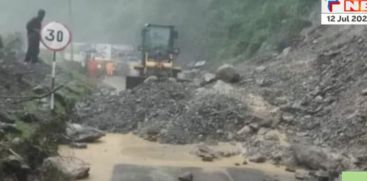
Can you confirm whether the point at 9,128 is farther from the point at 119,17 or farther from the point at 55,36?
the point at 119,17

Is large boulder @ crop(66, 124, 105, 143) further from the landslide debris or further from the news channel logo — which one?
the news channel logo

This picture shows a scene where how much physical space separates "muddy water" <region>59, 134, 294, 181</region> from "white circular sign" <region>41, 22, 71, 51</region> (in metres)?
1.83

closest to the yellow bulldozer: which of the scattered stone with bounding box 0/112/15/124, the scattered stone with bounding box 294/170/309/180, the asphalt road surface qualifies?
the asphalt road surface

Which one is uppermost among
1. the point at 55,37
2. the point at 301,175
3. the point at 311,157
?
the point at 55,37

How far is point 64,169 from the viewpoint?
820 cm

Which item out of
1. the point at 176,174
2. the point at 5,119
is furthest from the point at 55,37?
the point at 176,174

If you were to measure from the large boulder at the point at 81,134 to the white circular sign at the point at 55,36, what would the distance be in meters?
1.73

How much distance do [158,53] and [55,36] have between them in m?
11.7

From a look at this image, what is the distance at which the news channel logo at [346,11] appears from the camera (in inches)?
359

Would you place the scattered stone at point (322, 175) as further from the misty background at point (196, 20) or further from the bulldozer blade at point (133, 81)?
the misty background at point (196, 20)

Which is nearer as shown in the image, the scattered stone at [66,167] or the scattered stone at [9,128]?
the scattered stone at [66,167]

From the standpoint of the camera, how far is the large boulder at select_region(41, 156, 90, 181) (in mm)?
7600

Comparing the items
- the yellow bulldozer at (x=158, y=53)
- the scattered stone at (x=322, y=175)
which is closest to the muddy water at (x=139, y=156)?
the scattered stone at (x=322, y=175)

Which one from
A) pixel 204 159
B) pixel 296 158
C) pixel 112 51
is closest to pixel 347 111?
pixel 296 158
